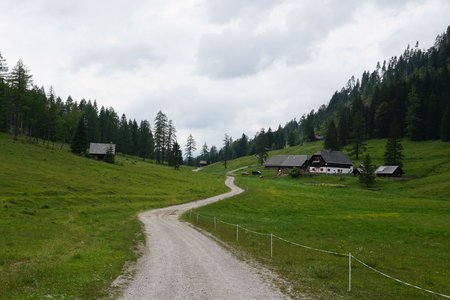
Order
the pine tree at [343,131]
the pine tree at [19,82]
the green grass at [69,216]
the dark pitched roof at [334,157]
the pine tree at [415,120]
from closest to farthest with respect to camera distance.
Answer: the green grass at [69,216] < the pine tree at [19,82] < the dark pitched roof at [334,157] < the pine tree at [415,120] < the pine tree at [343,131]

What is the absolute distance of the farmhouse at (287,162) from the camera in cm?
15088

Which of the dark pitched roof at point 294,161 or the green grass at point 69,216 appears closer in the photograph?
the green grass at point 69,216

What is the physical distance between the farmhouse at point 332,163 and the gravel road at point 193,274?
377 ft

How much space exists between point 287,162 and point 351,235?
386ft

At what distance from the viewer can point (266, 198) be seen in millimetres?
75438

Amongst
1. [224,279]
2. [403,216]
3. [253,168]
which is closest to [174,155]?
[253,168]

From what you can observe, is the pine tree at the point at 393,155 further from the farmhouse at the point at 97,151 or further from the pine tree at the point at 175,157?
the farmhouse at the point at 97,151

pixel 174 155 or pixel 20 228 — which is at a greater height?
pixel 174 155

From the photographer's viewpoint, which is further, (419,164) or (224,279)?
(419,164)

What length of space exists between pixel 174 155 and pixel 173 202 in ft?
238

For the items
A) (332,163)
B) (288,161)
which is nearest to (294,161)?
(288,161)

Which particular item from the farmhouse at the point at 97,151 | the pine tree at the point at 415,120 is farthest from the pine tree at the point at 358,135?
the farmhouse at the point at 97,151

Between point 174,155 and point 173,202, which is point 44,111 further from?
point 173,202

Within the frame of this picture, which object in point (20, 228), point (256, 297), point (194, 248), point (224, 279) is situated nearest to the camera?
point (256, 297)
